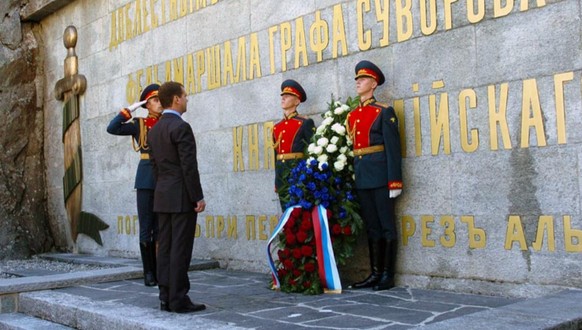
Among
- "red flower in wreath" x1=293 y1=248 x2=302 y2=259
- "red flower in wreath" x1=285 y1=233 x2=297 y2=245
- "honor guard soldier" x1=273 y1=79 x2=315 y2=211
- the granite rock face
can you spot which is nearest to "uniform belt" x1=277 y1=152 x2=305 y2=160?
"honor guard soldier" x1=273 y1=79 x2=315 y2=211

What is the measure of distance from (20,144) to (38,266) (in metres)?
2.61

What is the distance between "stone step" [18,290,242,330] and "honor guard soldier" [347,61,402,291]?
1.67 metres

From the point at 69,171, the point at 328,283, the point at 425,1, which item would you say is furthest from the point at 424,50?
the point at 69,171

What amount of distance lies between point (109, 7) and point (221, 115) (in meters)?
3.21

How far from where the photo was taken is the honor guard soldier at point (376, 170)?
5.63 meters

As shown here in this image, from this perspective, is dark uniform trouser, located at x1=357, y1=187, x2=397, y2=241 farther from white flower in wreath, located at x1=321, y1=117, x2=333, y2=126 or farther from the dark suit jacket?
the dark suit jacket

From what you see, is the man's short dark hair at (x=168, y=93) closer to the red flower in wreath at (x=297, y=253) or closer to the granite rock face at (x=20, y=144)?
the red flower in wreath at (x=297, y=253)

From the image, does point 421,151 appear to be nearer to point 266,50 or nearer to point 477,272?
point 477,272

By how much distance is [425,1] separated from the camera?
222 inches

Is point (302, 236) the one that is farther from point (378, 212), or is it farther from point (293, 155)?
point (293, 155)

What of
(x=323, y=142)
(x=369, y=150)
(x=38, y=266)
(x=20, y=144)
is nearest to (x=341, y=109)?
(x=323, y=142)

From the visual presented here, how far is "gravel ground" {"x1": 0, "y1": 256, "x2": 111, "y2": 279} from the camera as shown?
8680mm

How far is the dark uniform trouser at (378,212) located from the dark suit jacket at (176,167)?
1.50 m

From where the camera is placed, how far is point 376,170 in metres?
5.68
